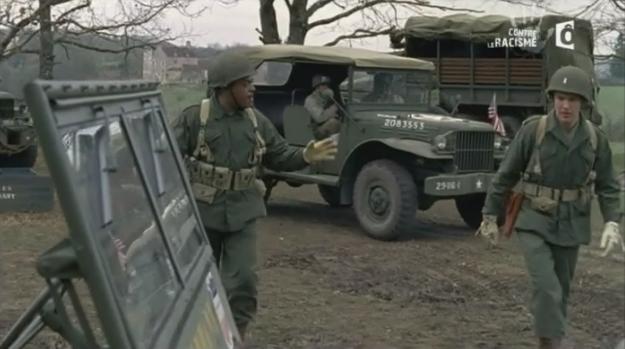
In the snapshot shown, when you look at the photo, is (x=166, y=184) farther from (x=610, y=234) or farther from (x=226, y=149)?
(x=610, y=234)

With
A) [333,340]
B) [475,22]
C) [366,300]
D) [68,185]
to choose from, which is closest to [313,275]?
[366,300]

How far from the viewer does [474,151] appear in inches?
459

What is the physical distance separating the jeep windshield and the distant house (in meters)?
2.14

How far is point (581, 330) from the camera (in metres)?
7.14

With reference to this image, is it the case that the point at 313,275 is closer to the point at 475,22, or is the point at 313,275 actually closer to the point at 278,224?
the point at 278,224

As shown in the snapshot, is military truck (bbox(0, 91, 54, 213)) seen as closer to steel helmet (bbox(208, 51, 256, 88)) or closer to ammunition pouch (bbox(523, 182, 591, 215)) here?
steel helmet (bbox(208, 51, 256, 88))

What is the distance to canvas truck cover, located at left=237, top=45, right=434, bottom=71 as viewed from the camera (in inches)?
483

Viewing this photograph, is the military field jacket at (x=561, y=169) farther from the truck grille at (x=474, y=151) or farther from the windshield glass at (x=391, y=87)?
the windshield glass at (x=391, y=87)

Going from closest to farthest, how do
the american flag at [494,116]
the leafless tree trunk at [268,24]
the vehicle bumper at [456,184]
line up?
the vehicle bumper at [456,184]
the american flag at [494,116]
the leafless tree trunk at [268,24]

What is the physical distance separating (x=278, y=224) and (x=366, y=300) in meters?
4.59

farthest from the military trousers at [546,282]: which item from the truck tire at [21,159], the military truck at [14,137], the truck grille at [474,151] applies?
the truck tire at [21,159]

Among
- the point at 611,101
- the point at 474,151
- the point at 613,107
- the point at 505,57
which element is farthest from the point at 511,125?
the point at 474,151

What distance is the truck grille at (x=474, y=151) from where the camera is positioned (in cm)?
1153

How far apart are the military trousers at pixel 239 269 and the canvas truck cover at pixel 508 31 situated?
12.7m
